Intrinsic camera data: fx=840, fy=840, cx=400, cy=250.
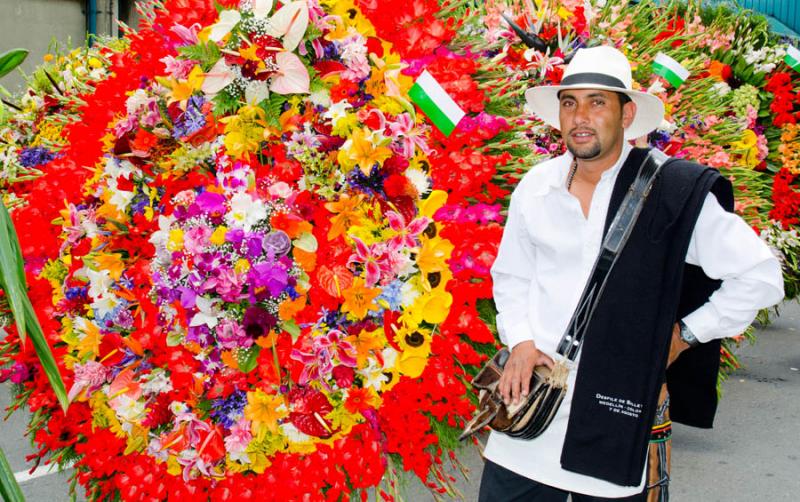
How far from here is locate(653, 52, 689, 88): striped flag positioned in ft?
14.9

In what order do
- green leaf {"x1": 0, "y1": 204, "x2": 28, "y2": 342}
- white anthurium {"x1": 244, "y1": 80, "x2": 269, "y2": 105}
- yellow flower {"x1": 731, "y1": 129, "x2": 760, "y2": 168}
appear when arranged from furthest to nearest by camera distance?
yellow flower {"x1": 731, "y1": 129, "x2": 760, "y2": 168}
white anthurium {"x1": 244, "y1": 80, "x2": 269, "y2": 105}
green leaf {"x1": 0, "y1": 204, "x2": 28, "y2": 342}

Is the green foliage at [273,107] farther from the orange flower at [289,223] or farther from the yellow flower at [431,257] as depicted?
the yellow flower at [431,257]

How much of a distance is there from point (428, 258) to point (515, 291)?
31 centimetres

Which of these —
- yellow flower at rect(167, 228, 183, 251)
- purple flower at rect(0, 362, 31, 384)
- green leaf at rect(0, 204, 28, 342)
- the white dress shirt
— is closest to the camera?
green leaf at rect(0, 204, 28, 342)

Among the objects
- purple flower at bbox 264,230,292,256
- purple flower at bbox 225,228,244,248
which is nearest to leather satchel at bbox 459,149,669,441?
purple flower at bbox 264,230,292,256

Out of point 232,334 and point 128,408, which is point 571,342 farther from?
point 128,408

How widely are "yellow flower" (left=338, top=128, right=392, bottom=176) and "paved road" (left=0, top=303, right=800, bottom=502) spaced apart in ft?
7.23

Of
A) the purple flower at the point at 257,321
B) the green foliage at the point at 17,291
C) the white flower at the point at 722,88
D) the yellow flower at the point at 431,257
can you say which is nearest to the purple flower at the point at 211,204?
the purple flower at the point at 257,321

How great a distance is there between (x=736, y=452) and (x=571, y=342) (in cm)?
345

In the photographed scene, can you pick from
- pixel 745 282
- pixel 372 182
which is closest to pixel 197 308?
pixel 372 182

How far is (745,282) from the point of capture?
229 centimetres

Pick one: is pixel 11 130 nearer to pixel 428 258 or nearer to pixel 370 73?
pixel 370 73

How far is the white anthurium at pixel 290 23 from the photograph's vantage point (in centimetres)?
277

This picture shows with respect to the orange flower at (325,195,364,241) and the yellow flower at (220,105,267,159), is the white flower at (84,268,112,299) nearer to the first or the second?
the yellow flower at (220,105,267,159)
